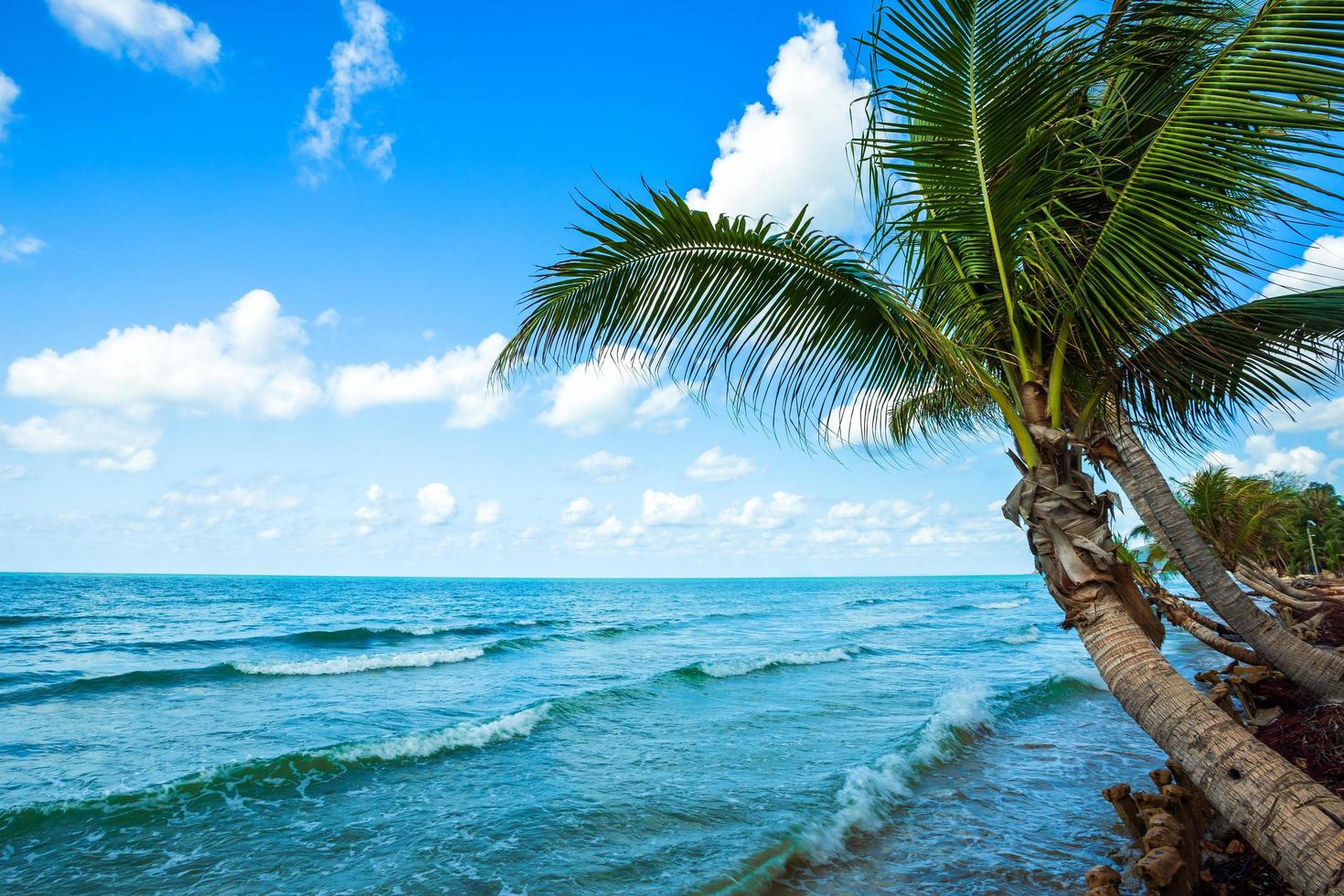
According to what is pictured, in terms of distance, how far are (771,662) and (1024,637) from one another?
12964 mm

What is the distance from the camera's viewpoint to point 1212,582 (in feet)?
20.6

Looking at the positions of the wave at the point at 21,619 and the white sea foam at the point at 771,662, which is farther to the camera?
the wave at the point at 21,619

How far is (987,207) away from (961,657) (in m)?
21.1

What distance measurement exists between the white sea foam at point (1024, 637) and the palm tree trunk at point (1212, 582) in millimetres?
20798

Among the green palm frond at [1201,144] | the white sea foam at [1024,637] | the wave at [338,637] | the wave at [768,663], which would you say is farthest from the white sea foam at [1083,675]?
the wave at [338,637]

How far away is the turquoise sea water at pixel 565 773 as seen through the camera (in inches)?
259

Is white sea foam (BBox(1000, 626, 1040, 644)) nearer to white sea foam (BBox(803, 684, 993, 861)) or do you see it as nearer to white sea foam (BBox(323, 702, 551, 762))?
white sea foam (BBox(803, 684, 993, 861))

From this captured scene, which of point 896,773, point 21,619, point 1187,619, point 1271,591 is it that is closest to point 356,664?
point 896,773

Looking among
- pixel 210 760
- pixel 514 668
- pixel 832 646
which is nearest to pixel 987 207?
pixel 210 760

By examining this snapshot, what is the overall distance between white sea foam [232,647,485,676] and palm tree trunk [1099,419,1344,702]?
20.2 m

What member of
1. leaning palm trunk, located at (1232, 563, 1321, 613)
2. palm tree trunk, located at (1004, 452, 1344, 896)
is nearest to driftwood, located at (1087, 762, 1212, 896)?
palm tree trunk, located at (1004, 452, 1344, 896)

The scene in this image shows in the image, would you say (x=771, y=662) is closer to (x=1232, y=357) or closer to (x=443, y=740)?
(x=443, y=740)

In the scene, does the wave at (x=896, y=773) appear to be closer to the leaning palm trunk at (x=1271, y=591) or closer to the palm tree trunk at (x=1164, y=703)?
the leaning palm trunk at (x=1271, y=591)

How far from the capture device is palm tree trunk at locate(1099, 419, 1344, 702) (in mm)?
6254
